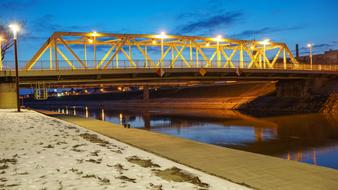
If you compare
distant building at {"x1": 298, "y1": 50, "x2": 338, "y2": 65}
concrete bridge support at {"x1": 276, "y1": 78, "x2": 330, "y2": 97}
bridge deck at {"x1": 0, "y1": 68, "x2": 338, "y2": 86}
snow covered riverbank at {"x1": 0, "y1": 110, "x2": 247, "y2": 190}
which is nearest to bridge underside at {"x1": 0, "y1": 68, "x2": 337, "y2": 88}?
bridge deck at {"x1": 0, "y1": 68, "x2": 338, "y2": 86}

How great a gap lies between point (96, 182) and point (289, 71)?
175 ft

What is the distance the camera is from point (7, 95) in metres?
39.2

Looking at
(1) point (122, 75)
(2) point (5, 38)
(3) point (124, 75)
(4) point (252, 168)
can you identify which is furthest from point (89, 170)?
(2) point (5, 38)

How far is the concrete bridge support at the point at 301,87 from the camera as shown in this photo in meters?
64.5

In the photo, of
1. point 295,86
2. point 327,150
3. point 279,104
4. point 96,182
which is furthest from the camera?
point 295,86

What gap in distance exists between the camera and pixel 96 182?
27.6 feet

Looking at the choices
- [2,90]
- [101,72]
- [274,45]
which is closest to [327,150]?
[101,72]

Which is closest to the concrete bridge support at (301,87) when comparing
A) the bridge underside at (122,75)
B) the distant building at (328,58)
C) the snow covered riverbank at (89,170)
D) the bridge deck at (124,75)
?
the bridge underside at (122,75)

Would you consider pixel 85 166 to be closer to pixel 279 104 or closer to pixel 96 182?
pixel 96 182

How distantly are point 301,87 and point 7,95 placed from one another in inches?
1991

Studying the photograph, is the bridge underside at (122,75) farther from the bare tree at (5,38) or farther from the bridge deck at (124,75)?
the bare tree at (5,38)

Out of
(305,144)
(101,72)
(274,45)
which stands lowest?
(305,144)

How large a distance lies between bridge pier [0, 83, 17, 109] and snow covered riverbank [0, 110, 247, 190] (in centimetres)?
2764

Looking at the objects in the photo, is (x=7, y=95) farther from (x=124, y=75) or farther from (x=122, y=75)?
(x=124, y=75)
